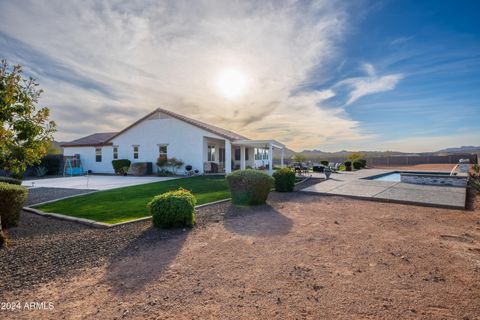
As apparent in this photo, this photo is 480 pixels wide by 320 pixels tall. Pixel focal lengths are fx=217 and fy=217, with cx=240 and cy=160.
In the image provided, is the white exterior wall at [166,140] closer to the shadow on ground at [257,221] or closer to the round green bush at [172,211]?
the shadow on ground at [257,221]

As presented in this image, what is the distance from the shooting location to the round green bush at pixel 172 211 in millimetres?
5301

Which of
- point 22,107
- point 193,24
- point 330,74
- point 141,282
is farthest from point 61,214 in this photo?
point 330,74

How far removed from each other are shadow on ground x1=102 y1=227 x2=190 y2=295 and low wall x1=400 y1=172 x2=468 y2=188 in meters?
14.1

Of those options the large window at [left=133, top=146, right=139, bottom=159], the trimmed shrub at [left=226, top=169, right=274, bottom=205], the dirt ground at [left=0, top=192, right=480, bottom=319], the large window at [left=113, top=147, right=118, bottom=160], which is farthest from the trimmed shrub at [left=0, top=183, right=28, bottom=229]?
the large window at [left=113, top=147, right=118, bottom=160]

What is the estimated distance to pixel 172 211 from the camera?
5281 mm

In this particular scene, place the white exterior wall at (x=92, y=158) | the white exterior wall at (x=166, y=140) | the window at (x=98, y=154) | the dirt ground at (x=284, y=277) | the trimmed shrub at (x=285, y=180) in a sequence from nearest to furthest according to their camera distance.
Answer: the dirt ground at (x=284, y=277) < the trimmed shrub at (x=285, y=180) < the white exterior wall at (x=166, y=140) < the white exterior wall at (x=92, y=158) < the window at (x=98, y=154)

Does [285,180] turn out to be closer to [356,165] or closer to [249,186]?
[249,186]

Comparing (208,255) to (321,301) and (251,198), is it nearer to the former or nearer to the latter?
(321,301)

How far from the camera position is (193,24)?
9516mm

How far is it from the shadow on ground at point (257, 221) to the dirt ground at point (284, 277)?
0.07m

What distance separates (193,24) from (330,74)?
29.0ft

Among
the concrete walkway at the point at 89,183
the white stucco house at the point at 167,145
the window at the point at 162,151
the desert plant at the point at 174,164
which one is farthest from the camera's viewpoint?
the window at the point at 162,151

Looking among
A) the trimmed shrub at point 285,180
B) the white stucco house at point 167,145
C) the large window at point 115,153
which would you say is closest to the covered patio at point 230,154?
the white stucco house at point 167,145

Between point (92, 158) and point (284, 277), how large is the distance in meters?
26.8
